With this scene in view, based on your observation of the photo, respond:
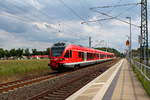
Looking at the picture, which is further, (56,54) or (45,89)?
(56,54)

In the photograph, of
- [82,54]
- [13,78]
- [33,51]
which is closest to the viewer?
[13,78]

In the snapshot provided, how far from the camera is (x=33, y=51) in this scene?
5935 inches

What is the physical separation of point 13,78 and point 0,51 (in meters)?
129

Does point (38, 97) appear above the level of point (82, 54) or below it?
below

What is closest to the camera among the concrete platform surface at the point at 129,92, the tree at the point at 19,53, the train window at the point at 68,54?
the concrete platform surface at the point at 129,92

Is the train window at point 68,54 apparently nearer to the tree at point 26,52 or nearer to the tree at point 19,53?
the tree at point 19,53

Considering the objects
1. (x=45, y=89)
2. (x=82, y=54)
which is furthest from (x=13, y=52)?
(x=45, y=89)

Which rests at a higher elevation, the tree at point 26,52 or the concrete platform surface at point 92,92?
the tree at point 26,52

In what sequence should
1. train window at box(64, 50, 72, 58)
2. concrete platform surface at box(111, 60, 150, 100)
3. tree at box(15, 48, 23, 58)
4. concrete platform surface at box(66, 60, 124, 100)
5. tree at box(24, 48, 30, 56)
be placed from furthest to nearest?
tree at box(24, 48, 30, 56), tree at box(15, 48, 23, 58), train window at box(64, 50, 72, 58), concrete platform surface at box(66, 60, 124, 100), concrete platform surface at box(111, 60, 150, 100)

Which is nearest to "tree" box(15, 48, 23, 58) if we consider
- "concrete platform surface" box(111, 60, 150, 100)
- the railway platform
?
the railway platform

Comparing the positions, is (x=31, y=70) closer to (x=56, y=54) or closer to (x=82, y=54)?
(x=56, y=54)

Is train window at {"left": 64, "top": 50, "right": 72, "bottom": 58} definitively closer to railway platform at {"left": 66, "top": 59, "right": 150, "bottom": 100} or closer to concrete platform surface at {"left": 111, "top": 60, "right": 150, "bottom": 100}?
railway platform at {"left": 66, "top": 59, "right": 150, "bottom": 100}

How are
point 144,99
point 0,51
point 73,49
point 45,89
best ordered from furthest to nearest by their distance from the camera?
point 0,51
point 73,49
point 45,89
point 144,99

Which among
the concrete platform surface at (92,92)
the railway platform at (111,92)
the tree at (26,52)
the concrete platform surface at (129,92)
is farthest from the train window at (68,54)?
the tree at (26,52)
